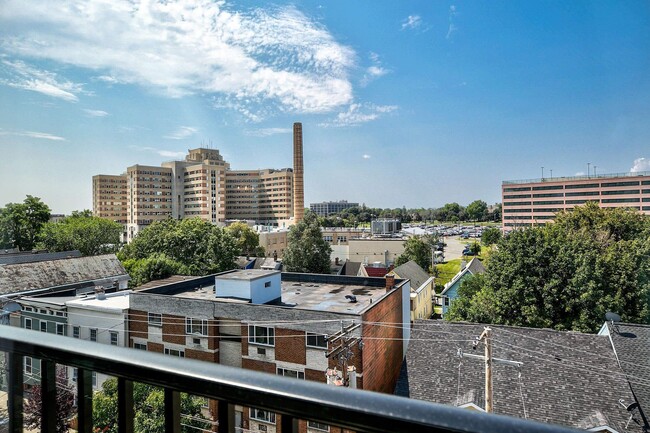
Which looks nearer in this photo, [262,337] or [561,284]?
[262,337]

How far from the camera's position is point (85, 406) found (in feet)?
2.26

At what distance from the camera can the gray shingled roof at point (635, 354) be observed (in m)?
6.79

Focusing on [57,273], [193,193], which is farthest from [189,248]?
[193,193]

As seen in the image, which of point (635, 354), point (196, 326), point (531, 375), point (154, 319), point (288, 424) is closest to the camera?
point (288, 424)

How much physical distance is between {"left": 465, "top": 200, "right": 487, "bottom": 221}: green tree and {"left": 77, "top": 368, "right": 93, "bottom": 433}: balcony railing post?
6646cm

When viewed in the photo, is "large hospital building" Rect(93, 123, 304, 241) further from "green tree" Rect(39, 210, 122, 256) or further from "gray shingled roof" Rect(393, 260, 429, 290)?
"gray shingled roof" Rect(393, 260, 429, 290)

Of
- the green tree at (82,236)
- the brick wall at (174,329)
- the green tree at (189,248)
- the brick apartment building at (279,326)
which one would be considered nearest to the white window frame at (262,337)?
the brick apartment building at (279,326)

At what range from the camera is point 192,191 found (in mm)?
44594

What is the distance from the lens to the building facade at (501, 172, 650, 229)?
17.5 meters

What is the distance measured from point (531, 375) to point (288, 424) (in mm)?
8916

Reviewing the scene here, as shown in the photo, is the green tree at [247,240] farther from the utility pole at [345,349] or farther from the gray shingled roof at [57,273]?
the utility pole at [345,349]

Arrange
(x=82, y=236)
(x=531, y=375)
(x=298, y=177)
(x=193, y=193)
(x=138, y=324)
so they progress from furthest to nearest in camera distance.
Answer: (x=298, y=177)
(x=193, y=193)
(x=82, y=236)
(x=138, y=324)
(x=531, y=375)

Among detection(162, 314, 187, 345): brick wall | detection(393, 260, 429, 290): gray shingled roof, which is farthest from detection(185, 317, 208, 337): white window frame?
detection(393, 260, 429, 290): gray shingled roof

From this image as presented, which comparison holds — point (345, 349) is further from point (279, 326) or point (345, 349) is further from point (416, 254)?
point (416, 254)
